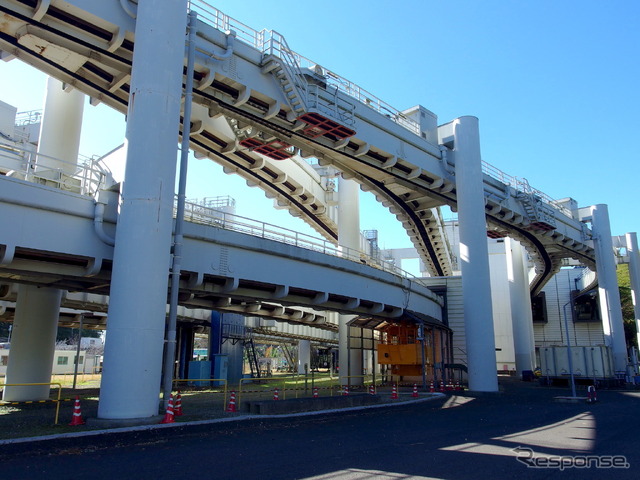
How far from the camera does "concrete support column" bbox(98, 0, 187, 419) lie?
45.9 feet

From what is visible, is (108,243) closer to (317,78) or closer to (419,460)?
(419,460)

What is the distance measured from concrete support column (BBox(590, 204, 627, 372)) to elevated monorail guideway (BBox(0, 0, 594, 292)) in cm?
636

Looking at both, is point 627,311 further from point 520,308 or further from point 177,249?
point 177,249

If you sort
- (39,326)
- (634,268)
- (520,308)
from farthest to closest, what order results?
(520,308)
(634,268)
(39,326)

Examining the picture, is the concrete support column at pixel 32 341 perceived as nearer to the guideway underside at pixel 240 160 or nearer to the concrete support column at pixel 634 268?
the guideway underside at pixel 240 160

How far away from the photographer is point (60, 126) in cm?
2178

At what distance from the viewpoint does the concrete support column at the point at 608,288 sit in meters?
43.5

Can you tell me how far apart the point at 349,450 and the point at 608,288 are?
1626 inches

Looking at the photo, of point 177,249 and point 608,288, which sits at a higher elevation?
point 608,288

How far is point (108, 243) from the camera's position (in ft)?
49.6

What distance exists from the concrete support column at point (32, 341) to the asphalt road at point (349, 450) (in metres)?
9.14

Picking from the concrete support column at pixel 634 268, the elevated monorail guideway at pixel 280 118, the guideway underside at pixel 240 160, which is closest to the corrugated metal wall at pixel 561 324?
the concrete support column at pixel 634 268

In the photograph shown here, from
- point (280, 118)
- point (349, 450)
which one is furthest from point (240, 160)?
point (349, 450)

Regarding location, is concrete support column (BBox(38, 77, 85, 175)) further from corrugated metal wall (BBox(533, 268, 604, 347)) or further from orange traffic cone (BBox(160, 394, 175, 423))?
corrugated metal wall (BBox(533, 268, 604, 347))
